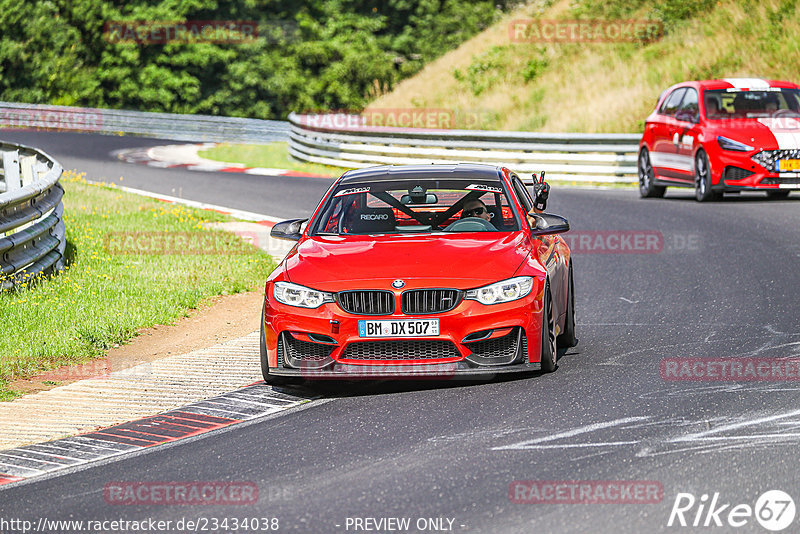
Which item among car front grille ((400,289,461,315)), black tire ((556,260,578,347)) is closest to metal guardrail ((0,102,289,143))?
black tire ((556,260,578,347))

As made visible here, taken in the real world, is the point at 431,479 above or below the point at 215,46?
above

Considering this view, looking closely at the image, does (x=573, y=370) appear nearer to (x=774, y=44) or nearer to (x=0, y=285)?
(x=0, y=285)

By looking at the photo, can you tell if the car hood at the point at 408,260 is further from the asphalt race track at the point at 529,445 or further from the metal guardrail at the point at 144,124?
the metal guardrail at the point at 144,124

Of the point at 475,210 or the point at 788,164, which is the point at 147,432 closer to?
the point at 475,210

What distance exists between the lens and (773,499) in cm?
543

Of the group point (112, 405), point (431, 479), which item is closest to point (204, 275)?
point (112, 405)

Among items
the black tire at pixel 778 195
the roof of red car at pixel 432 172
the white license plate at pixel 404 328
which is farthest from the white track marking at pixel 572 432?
the black tire at pixel 778 195

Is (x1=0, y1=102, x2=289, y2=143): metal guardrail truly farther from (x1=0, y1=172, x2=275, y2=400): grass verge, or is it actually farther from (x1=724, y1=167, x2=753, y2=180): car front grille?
(x1=724, y1=167, x2=753, y2=180): car front grille

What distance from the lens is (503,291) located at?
25.7 feet

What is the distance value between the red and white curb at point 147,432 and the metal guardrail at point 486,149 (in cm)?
1697

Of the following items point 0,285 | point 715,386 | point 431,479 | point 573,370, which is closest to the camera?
point 431,479

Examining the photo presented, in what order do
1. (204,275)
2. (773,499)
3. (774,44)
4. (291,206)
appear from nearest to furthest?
(773,499), (204,275), (291,206), (774,44)

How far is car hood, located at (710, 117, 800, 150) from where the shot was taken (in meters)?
17.6

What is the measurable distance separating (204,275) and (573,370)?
6072 millimetres
